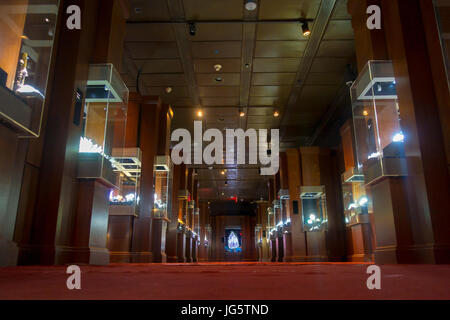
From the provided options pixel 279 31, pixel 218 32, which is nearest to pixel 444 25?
pixel 279 31

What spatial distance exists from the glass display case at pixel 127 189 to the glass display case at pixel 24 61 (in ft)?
11.3

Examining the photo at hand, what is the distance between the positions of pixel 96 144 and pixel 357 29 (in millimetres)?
4334

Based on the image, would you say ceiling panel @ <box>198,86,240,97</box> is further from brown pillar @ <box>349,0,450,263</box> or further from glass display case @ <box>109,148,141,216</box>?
brown pillar @ <box>349,0,450,263</box>

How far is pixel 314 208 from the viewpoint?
1204cm

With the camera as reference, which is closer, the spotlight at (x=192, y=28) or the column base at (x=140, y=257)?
the spotlight at (x=192, y=28)

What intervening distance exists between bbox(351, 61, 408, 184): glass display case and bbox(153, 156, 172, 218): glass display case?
16.0 ft

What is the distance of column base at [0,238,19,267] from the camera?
300 cm

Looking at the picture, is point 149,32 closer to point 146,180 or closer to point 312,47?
point 146,180

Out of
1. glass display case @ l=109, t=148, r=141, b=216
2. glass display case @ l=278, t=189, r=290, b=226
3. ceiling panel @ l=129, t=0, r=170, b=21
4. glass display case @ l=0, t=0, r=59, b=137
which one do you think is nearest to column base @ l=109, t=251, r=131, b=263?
glass display case @ l=109, t=148, r=141, b=216

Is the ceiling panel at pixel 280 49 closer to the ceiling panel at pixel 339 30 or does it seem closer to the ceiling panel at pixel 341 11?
the ceiling panel at pixel 339 30

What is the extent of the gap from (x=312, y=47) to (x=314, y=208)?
6.28 m

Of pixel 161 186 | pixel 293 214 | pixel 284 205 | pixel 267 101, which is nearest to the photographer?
pixel 161 186

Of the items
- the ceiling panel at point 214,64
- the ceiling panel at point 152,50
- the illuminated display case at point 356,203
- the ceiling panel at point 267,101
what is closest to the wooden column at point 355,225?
the illuminated display case at point 356,203

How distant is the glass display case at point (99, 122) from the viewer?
4285 millimetres
